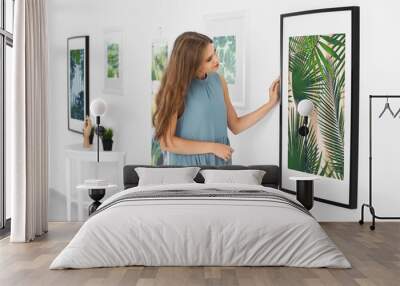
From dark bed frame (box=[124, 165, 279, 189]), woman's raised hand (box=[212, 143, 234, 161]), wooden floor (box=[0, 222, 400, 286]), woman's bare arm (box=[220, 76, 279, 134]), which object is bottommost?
wooden floor (box=[0, 222, 400, 286])

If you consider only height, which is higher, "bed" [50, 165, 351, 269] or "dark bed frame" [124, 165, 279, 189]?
"dark bed frame" [124, 165, 279, 189]

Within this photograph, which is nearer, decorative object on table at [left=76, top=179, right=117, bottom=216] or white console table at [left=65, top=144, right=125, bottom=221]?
decorative object on table at [left=76, top=179, right=117, bottom=216]

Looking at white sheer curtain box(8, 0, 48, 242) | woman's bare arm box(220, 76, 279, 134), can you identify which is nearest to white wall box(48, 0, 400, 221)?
woman's bare arm box(220, 76, 279, 134)

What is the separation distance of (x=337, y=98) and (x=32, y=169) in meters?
3.50

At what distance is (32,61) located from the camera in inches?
264

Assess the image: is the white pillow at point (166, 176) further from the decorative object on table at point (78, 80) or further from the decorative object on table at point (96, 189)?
the decorative object on table at point (78, 80)

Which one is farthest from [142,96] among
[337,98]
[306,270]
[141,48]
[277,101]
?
[306,270]

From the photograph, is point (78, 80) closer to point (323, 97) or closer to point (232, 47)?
point (232, 47)

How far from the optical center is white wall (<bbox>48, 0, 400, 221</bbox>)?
7.96 meters

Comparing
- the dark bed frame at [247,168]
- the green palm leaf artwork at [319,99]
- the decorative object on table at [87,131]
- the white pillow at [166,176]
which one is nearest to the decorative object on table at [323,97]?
the green palm leaf artwork at [319,99]

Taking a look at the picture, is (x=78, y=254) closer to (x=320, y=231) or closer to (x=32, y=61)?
(x=320, y=231)

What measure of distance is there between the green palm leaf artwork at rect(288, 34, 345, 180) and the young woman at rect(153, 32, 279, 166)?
13.0 inches

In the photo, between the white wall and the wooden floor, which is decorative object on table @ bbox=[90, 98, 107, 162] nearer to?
the white wall

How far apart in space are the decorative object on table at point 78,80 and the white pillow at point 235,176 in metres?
1.81
